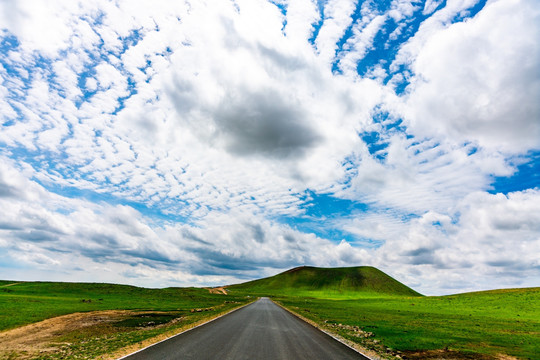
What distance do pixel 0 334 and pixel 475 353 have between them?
36.5 m

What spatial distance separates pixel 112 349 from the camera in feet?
52.7

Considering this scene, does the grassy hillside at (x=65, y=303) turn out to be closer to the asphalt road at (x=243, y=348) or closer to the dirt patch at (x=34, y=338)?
the dirt patch at (x=34, y=338)

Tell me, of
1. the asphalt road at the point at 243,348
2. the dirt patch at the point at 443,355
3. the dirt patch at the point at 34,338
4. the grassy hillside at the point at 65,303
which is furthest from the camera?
the grassy hillside at the point at 65,303

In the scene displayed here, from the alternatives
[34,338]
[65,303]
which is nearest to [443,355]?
[34,338]

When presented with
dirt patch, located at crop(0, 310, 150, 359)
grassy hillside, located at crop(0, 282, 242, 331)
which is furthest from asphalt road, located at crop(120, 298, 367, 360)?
grassy hillside, located at crop(0, 282, 242, 331)

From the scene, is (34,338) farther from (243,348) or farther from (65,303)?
(65,303)

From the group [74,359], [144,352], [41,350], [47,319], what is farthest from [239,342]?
[47,319]

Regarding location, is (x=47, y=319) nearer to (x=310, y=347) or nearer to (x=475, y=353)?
(x=310, y=347)

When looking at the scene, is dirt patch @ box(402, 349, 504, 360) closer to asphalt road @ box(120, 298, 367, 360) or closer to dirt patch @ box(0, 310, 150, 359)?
asphalt road @ box(120, 298, 367, 360)

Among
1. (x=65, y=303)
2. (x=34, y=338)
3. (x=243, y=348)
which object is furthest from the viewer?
(x=65, y=303)

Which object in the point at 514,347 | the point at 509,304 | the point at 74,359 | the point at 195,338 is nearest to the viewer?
the point at 74,359

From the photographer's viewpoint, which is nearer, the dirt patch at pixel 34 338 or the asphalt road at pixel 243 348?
the asphalt road at pixel 243 348

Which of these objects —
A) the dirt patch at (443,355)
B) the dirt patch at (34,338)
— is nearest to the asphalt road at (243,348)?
the dirt patch at (443,355)

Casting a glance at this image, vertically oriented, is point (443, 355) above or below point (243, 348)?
below
